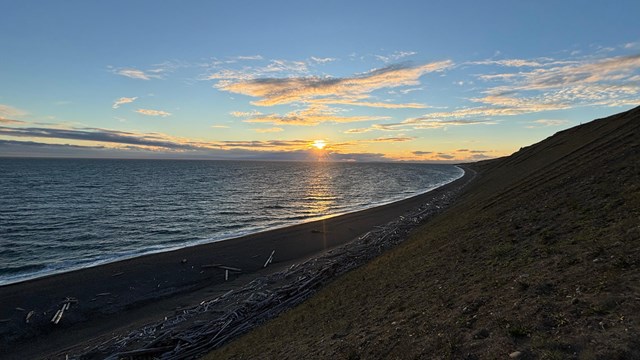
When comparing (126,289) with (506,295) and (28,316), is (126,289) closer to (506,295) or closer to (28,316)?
(28,316)

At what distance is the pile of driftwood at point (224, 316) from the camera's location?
12.9 metres

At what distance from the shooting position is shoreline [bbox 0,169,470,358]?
15977mm

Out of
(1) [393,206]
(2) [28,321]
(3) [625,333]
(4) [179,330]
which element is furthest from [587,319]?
(1) [393,206]

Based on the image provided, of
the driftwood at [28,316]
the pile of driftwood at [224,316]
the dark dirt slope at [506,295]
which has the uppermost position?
the dark dirt slope at [506,295]

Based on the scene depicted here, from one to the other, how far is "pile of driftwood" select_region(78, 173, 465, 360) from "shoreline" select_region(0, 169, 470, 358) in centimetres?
189

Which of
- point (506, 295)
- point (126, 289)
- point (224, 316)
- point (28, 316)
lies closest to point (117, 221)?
point (126, 289)

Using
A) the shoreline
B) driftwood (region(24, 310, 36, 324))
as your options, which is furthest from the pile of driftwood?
driftwood (region(24, 310, 36, 324))

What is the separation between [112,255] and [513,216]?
2762cm

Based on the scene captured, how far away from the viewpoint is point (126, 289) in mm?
20359

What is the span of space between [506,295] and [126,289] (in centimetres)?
2004

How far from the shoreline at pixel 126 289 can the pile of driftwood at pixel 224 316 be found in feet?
6.19

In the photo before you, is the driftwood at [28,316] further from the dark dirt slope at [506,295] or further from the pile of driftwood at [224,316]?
the dark dirt slope at [506,295]

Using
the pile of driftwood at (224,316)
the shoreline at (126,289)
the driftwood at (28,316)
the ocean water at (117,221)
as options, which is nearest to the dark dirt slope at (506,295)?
the pile of driftwood at (224,316)

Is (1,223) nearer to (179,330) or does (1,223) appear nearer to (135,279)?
(135,279)
